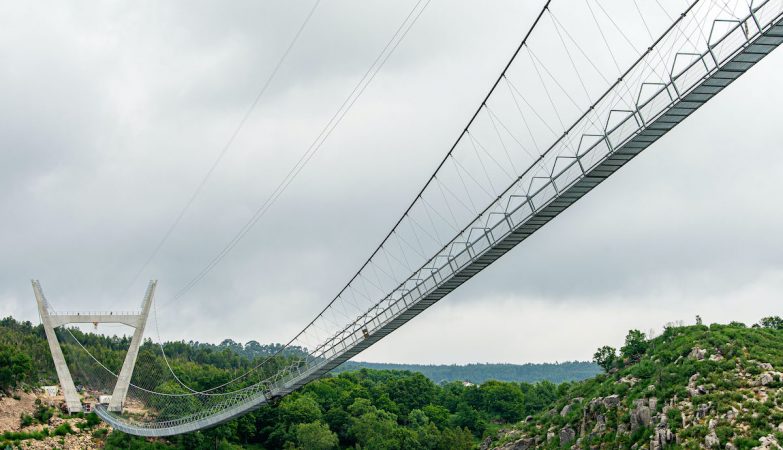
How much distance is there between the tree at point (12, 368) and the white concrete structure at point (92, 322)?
2.50 m

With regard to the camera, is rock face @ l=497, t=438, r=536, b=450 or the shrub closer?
rock face @ l=497, t=438, r=536, b=450

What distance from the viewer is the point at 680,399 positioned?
5381 centimetres

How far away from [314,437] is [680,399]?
130ft

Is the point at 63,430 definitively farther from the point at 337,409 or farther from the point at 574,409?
the point at 574,409

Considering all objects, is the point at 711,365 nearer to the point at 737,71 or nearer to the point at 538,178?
the point at 538,178

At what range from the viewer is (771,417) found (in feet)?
152

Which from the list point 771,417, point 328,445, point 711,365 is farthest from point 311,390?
point 771,417

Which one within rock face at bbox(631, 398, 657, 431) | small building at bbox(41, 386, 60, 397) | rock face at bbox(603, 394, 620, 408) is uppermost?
small building at bbox(41, 386, 60, 397)

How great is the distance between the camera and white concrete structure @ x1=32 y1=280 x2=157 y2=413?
238ft

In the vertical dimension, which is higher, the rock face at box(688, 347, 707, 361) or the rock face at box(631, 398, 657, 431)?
the rock face at box(688, 347, 707, 361)

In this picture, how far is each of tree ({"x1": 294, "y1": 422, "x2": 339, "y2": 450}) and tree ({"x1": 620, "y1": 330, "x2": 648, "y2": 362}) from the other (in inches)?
1169

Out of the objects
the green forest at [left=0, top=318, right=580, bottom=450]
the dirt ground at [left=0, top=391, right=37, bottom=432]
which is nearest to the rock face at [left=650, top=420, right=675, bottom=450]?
the green forest at [left=0, top=318, right=580, bottom=450]

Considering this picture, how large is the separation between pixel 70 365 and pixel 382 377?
8528 centimetres

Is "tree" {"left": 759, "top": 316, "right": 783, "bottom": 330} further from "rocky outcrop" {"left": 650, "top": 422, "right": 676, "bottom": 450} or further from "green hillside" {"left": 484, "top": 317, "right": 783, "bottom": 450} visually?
"rocky outcrop" {"left": 650, "top": 422, "right": 676, "bottom": 450}
